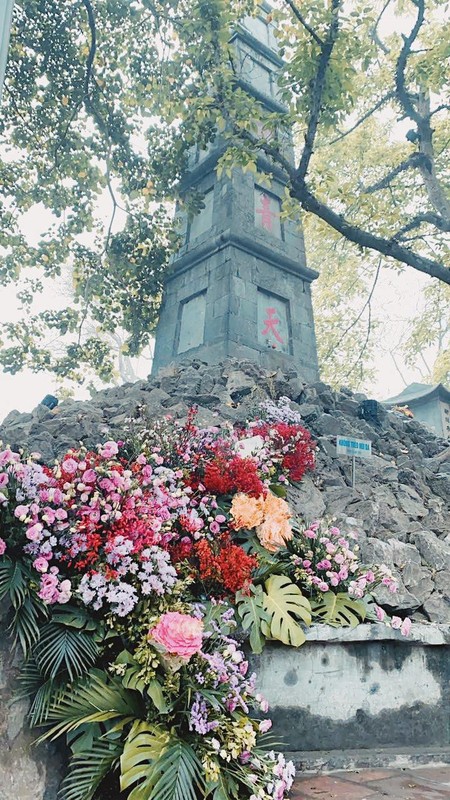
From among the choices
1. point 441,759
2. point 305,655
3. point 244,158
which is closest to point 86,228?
point 244,158

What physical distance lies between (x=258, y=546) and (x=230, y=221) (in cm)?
905

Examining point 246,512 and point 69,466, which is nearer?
point 69,466

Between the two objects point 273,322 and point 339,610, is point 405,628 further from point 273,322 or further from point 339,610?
point 273,322

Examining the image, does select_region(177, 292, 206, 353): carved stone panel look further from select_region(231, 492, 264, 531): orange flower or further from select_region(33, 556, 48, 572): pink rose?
select_region(33, 556, 48, 572): pink rose

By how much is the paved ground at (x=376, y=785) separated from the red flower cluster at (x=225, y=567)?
1215mm

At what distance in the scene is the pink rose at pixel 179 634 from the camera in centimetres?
267

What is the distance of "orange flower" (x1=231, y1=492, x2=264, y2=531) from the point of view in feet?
13.6

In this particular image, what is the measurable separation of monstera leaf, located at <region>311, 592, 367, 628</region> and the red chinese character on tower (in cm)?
765

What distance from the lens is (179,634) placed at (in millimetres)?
2697

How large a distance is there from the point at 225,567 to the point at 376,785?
158 centimetres

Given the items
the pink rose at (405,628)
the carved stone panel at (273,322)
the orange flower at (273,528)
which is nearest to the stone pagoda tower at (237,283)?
the carved stone panel at (273,322)

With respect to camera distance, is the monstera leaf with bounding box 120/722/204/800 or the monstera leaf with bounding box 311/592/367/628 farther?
the monstera leaf with bounding box 311/592/367/628

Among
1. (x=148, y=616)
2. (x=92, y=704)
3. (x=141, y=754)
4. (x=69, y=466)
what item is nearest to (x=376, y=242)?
(x=69, y=466)

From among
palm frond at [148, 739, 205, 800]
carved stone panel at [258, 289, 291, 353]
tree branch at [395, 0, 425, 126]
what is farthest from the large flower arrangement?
tree branch at [395, 0, 425, 126]
